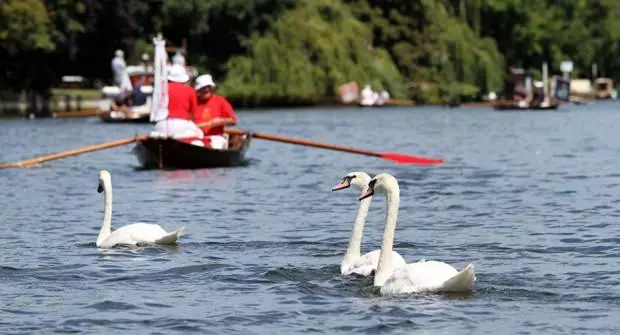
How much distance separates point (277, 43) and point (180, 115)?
5415 cm

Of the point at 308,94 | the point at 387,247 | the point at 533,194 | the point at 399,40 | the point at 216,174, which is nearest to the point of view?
the point at 387,247

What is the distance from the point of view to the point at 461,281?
1576cm

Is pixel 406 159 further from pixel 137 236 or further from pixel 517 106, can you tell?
pixel 517 106

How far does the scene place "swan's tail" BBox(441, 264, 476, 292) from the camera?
15633 millimetres

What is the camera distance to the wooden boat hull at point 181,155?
33.8 m

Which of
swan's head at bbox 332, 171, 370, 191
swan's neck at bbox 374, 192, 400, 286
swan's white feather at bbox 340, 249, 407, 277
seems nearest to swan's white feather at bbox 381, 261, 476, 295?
swan's neck at bbox 374, 192, 400, 286

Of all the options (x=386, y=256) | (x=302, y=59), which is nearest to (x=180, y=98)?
(x=386, y=256)

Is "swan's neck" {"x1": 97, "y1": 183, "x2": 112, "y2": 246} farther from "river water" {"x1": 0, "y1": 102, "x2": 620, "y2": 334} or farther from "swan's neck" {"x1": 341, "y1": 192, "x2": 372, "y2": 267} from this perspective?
"swan's neck" {"x1": 341, "y1": 192, "x2": 372, "y2": 267}

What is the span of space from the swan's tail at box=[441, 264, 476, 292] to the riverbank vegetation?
59.8 meters

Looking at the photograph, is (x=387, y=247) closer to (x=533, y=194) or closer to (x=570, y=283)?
(x=570, y=283)

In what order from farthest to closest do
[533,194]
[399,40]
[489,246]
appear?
1. [399,40]
2. [533,194]
3. [489,246]

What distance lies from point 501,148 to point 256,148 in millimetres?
6807

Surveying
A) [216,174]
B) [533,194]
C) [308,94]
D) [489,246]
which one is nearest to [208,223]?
[489,246]

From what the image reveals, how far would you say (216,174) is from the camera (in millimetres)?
34000
